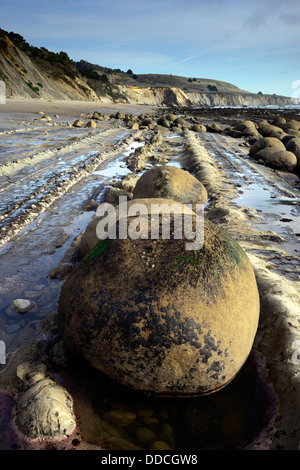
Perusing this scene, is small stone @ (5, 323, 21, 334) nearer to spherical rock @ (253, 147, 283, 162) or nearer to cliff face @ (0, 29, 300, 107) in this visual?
spherical rock @ (253, 147, 283, 162)

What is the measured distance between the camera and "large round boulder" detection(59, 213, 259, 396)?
8.21ft

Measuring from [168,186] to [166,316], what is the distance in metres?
4.11

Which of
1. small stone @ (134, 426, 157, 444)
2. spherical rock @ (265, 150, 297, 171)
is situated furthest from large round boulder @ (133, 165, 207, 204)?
spherical rock @ (265, 150, 297, 171)

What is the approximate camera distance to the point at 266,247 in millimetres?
5473

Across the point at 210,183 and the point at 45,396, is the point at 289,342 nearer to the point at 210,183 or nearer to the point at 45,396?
the point at 45,396

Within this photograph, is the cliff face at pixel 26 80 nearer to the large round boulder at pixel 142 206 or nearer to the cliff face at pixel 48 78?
the cliff face at pixel 48 78

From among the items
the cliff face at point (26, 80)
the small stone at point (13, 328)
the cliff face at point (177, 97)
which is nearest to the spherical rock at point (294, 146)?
the small stone at point (13, 328)

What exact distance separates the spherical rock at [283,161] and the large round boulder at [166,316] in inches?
436

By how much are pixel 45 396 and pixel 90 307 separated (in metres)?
0.72

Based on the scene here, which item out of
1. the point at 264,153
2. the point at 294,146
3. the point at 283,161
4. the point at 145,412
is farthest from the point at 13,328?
the point at 294,146

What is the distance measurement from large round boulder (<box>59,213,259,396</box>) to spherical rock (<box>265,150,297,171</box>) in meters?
11.1

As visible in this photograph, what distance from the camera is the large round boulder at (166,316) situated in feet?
8.21

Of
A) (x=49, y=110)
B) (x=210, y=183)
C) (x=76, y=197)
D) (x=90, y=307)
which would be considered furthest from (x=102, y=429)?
(x=49, y=110)
